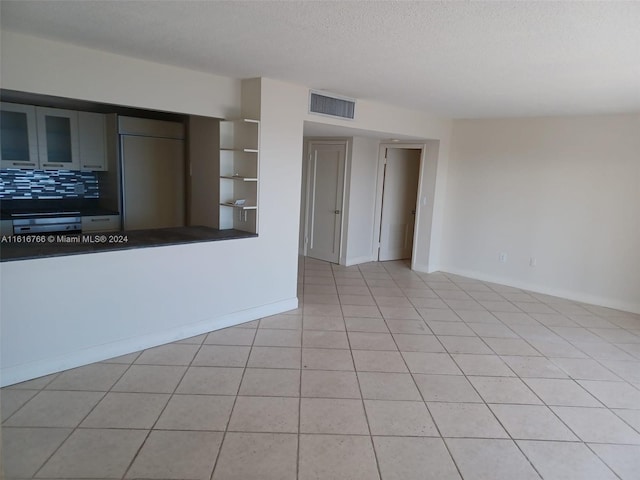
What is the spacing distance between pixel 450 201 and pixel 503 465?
447 cm

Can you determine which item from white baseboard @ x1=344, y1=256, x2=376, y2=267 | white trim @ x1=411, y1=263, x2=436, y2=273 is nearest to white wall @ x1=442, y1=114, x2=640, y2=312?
white trim @ x1=411, y1=263, x2=436, y2=273

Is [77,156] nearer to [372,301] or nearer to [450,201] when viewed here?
[372,301]

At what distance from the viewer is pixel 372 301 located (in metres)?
4.76

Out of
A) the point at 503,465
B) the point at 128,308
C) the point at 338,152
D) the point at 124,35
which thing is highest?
the point at 124,35

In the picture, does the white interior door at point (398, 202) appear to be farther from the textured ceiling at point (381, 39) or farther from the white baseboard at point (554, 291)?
the textured ceiling at point (381, 39)

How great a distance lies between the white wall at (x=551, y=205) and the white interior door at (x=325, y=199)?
166 cm

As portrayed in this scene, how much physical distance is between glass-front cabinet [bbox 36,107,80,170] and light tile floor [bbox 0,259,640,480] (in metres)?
2.28

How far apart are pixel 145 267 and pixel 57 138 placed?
2.00m

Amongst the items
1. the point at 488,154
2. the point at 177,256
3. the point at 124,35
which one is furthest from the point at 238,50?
the point at 488,154

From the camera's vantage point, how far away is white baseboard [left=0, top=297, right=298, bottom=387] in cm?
270

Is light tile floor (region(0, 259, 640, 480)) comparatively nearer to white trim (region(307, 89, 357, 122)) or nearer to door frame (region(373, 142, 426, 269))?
white trim (region(307, 89, 357, 122))

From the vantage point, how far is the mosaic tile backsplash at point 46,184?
14.0 feet

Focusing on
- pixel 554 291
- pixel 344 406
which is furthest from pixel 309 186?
pixel 344 406

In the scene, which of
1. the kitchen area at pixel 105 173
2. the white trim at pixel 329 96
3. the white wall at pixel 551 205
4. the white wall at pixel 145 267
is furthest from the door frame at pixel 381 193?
the kitchen area at pixel 105 173
